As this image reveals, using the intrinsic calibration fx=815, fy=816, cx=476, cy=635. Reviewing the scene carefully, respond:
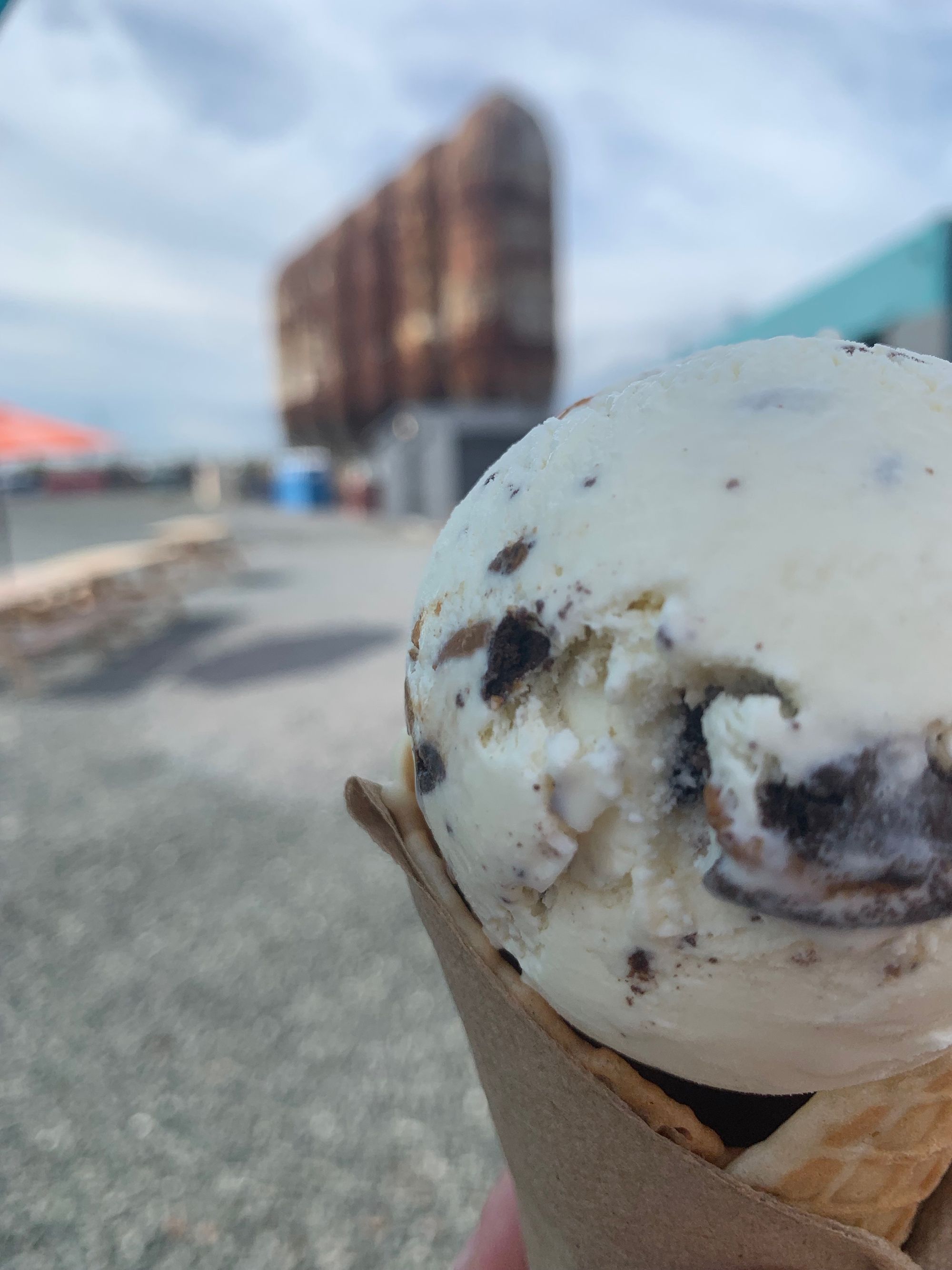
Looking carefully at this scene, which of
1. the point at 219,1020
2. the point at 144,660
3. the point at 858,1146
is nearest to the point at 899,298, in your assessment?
the point at 144,660

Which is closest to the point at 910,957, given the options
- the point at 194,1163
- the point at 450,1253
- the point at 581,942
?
the point at 581,942

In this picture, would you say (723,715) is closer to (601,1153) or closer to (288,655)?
(601,1153)

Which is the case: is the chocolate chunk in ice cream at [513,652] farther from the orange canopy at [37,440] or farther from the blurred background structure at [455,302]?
the blurred background structure at [455,302]

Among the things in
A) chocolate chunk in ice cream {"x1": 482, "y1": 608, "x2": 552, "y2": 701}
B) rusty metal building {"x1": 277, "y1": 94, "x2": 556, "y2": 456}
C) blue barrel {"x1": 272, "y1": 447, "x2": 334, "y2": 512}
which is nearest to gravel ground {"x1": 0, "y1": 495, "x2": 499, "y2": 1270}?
chocolate chunk in ice cream {"x1": 482, "y1": 608, "x2": 552, "y2": 701}

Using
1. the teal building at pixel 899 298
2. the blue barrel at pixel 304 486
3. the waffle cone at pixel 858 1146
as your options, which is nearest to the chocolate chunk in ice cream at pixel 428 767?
the waffle cone at pixel 858 1146

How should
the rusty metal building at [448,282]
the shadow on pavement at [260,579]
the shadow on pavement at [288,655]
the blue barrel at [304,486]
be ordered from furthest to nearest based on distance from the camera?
the blue barrel at [304,486]
the rusty metal building at [448,282]
the shadow on pavement at [260,579]
the shadow on pavement at [288,655]

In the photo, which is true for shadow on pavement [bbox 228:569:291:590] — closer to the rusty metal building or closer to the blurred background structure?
the blurred background structure
